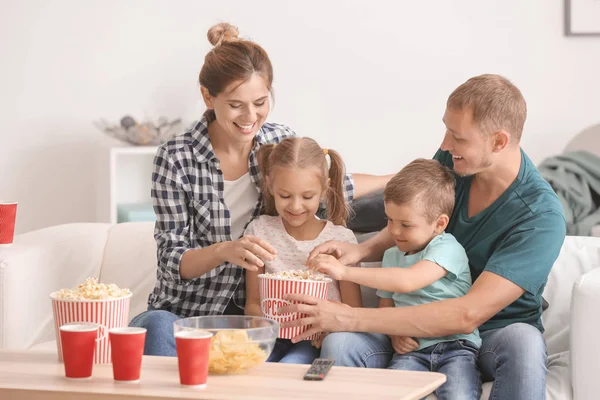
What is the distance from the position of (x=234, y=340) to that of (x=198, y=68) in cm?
319

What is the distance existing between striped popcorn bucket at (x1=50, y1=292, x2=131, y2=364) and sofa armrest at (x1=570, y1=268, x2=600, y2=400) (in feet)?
3.30

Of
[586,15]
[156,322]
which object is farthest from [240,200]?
[586,15]

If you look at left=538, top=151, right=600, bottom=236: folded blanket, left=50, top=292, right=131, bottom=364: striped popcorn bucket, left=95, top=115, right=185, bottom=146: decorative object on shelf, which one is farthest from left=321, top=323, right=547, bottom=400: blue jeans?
→ left=95, top=115, right=185, bottom=146: decorative object on shelf

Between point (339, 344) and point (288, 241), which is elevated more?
point (288, 241)

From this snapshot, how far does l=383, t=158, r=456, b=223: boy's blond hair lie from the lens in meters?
2.17

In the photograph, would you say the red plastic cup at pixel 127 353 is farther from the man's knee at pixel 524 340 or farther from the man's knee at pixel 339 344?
the man's knee at pixel 524 340

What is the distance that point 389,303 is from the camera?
226 centimetres

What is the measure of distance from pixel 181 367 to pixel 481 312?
0.79 meters

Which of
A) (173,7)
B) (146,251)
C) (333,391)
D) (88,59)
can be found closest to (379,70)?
(173,7)

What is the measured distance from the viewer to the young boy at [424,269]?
204 cm

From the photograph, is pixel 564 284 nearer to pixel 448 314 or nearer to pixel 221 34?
pixel 448 314

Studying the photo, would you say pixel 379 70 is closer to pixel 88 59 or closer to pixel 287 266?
pixel 88 59

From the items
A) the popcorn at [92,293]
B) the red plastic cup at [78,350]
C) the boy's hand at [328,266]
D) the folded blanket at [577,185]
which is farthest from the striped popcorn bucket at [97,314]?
the folded blanket at [577,185]

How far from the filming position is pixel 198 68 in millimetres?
4645
